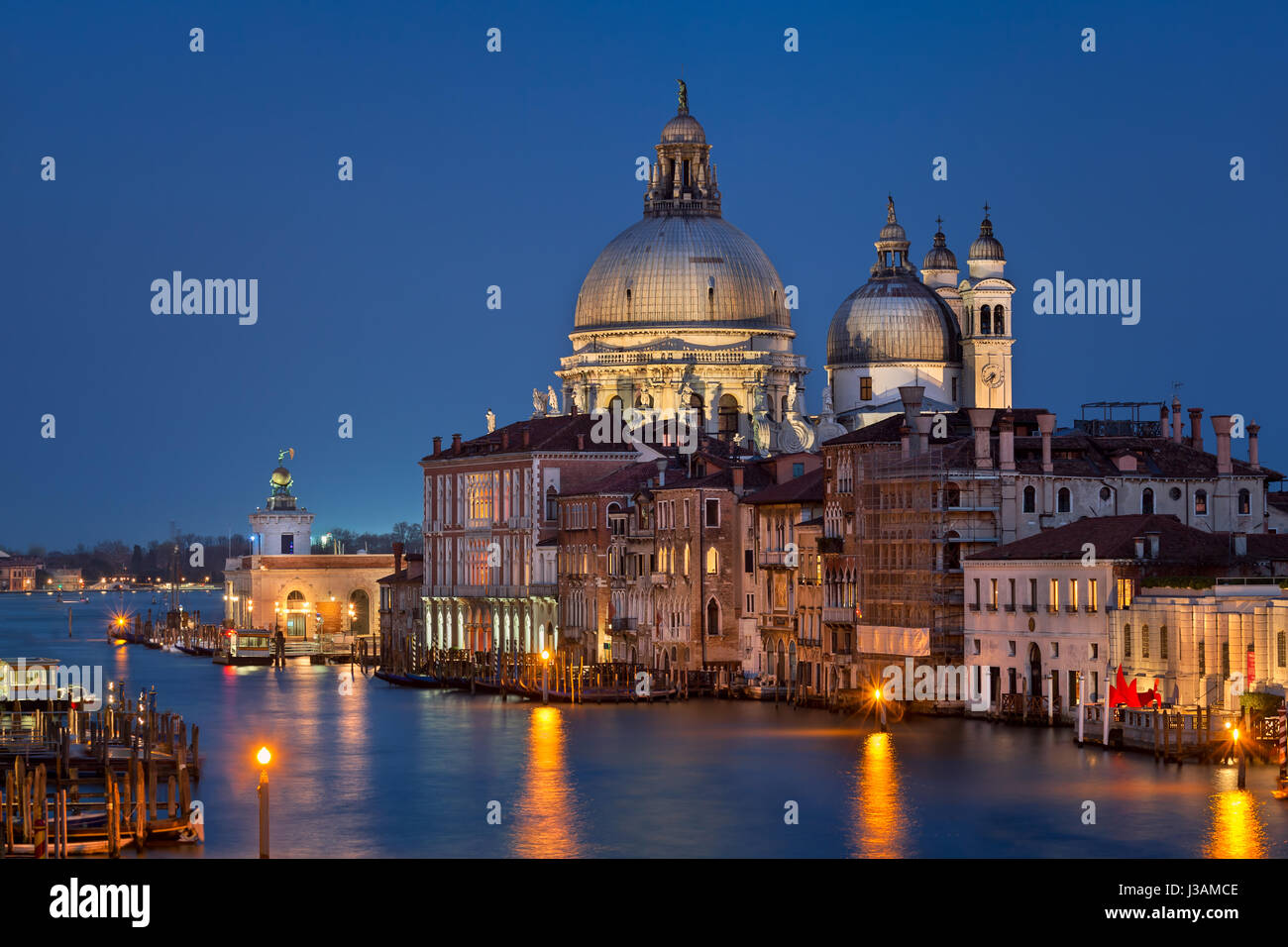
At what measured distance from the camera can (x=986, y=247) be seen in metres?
87.1

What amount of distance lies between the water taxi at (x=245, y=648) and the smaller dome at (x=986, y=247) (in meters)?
29.3

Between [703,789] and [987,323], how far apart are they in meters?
41.3

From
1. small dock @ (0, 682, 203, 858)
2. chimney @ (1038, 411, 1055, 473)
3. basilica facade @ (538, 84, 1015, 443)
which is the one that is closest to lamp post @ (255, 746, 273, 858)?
small dock @ (0, 682, 203, 858)

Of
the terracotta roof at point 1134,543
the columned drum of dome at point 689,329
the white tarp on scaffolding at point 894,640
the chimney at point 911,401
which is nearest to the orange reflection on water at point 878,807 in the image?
the terracotta roof at point 1134,543

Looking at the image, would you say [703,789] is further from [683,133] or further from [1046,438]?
[683,133]

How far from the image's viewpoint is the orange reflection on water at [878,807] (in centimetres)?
4156

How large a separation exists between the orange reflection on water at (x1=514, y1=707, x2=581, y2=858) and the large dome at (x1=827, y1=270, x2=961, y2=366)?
29.9 m

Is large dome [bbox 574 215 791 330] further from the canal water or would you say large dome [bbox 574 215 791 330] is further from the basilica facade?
the canal water

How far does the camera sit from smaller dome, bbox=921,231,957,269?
9269cm

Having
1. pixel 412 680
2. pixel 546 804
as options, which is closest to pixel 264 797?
pixel 546 804
